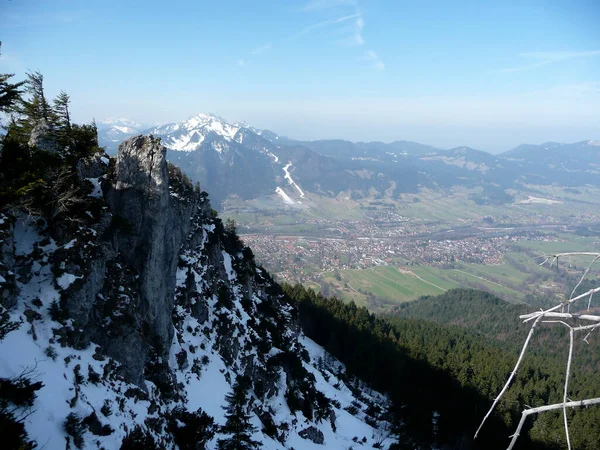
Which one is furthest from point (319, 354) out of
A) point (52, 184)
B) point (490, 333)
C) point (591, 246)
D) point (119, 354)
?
point (591, 246)

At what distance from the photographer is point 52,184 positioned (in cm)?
1923

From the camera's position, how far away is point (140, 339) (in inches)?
830

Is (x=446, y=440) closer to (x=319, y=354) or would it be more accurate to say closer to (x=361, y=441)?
(x=361, y=441)

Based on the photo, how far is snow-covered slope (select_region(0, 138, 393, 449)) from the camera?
15.3 m

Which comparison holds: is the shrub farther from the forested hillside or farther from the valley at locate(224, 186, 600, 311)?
the valley at locate(224, 186, 600, 311)

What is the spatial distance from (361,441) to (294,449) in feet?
41.4

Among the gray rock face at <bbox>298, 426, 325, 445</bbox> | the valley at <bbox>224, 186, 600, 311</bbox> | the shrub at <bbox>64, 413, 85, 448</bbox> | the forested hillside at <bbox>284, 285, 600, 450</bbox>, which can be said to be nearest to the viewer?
the shrub at <bbox>64, 413, 85, 448</bbox>

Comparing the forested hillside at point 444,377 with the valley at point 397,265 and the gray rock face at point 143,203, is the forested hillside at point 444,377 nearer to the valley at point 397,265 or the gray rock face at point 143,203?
the gray rock face at point 143,203

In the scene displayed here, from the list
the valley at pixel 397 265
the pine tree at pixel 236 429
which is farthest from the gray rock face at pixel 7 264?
the valley at pixel 397 265

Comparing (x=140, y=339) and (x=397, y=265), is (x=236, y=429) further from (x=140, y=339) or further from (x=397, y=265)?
(x=397, y=265)

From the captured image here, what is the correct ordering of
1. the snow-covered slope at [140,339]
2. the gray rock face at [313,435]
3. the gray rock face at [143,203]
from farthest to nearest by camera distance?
the gray rock face at [313,435] < the gray rock face at [143,203] < the snow-covered slope at [140,339]

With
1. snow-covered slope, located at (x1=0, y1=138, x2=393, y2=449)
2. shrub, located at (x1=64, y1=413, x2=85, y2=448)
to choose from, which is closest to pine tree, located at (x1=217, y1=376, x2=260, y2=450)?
snow-covered slope, located at (x1=0, y1=138, x2=393, y2=449)

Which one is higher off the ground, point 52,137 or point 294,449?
point 52,137

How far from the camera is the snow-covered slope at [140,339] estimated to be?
1535cm
